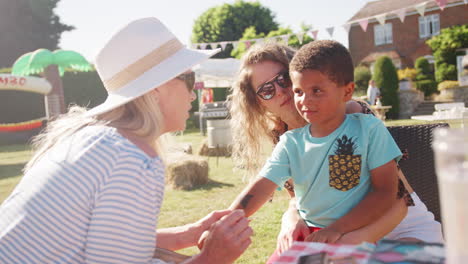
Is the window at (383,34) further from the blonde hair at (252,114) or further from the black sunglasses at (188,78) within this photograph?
the black sunglasses at (188,78)

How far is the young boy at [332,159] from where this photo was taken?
174cm

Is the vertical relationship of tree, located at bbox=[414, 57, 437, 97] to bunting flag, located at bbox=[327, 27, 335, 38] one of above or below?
below

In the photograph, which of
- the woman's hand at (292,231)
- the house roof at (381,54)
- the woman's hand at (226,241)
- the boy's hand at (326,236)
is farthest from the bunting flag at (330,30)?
the house roof at (381,54)

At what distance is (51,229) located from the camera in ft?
4.53

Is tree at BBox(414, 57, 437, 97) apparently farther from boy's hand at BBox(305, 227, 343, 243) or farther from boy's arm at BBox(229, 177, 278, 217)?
boy's hand at BBox(305, 227, 343, 243)

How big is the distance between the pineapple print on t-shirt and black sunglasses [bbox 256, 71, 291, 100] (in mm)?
791

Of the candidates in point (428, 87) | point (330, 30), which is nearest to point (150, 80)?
point (330, 30)

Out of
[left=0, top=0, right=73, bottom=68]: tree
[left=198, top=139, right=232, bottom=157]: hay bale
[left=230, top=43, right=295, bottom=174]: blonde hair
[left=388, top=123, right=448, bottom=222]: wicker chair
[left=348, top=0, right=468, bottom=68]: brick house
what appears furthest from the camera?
[left=0, top=0, right=73, bottom=68]: tree

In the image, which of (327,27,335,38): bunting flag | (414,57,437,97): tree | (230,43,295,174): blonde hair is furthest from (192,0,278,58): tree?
(230,43,295,174): blonde hair

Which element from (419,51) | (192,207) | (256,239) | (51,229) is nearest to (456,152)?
(51,229)

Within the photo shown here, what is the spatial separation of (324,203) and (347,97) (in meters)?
0.50

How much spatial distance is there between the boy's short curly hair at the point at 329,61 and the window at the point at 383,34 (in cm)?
3582

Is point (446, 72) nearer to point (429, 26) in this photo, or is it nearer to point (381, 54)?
point (381, 54)

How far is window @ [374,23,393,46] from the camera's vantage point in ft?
114
